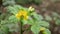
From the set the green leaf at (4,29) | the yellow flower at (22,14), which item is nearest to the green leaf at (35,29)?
the yellow flower at (22,14)

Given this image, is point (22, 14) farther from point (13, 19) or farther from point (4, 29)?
point (4, 29)

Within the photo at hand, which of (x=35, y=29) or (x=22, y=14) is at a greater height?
(x=22, y=14)

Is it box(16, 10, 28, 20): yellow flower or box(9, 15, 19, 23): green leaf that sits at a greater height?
box(16, 10, 28, 20): yellow flower

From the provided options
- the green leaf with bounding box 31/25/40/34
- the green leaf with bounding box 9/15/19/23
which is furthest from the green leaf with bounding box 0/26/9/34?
the green leaf with bounding box 31/25/40/34

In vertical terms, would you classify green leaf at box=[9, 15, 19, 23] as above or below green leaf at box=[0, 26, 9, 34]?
above

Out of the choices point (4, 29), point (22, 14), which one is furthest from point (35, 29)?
point (4, 29)

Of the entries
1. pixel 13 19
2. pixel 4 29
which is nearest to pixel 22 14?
pixel 13 19

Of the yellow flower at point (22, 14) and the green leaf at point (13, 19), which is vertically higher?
the yellow flower at point (22, 14)

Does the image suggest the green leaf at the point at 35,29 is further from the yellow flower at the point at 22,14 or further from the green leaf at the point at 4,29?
the green leaf at the point at 4,29

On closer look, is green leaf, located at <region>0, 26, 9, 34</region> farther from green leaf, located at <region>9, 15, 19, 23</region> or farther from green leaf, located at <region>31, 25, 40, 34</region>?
green leaf, located at <region>31, 25, 40, 34</region>

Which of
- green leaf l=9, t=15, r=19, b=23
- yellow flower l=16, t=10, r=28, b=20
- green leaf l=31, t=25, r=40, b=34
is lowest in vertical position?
green leaf l=31, t=25, r=40, b=34

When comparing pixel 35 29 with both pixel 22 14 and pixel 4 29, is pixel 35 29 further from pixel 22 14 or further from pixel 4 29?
pixel 4 29

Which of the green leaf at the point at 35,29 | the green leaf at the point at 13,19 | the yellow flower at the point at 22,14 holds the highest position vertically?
the yellow flower at the point at 22,14

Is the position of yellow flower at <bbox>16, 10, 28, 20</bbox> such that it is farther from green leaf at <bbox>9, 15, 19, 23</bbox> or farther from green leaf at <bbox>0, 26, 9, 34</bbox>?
green leaf at <bbox>0, 26, 9, 34</bbox>
